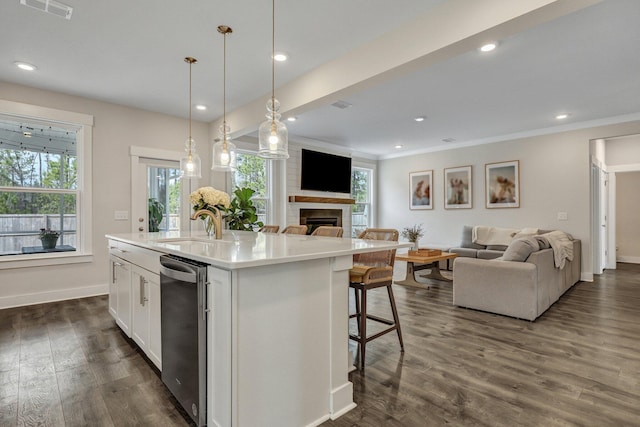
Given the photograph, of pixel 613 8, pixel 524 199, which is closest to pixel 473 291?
pixel 613 8

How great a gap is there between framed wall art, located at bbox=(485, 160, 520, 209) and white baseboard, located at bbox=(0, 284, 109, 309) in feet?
22.9

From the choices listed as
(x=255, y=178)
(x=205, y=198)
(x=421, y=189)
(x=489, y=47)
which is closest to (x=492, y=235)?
(x=421, y=189)

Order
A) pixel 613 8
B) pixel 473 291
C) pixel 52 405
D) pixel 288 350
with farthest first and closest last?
pixel 473 291 < pixel 613 8 < pixel 52 405 < pixel 288 350

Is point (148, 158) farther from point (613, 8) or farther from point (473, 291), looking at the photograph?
point (613, 8)

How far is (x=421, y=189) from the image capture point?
7809 millimetres

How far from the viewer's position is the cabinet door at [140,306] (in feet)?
7.70

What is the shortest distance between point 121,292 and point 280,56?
8.80 ft

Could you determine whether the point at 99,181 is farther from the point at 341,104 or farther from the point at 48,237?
the point at 341,104

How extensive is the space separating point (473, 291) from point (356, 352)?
1882 mm

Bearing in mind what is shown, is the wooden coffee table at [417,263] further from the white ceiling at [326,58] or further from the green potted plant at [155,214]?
the green potted plant at [155,214]

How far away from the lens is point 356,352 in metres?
2.64

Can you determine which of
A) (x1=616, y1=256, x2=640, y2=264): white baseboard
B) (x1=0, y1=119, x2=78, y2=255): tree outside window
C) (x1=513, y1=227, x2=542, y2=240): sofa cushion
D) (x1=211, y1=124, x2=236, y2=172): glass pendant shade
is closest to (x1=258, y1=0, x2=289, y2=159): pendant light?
(x1=211, y1=124, x2=236, y2=172): glass pendant shade

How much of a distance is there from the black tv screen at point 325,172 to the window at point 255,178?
2.52ft

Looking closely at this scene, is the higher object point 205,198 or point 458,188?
point 458,188
